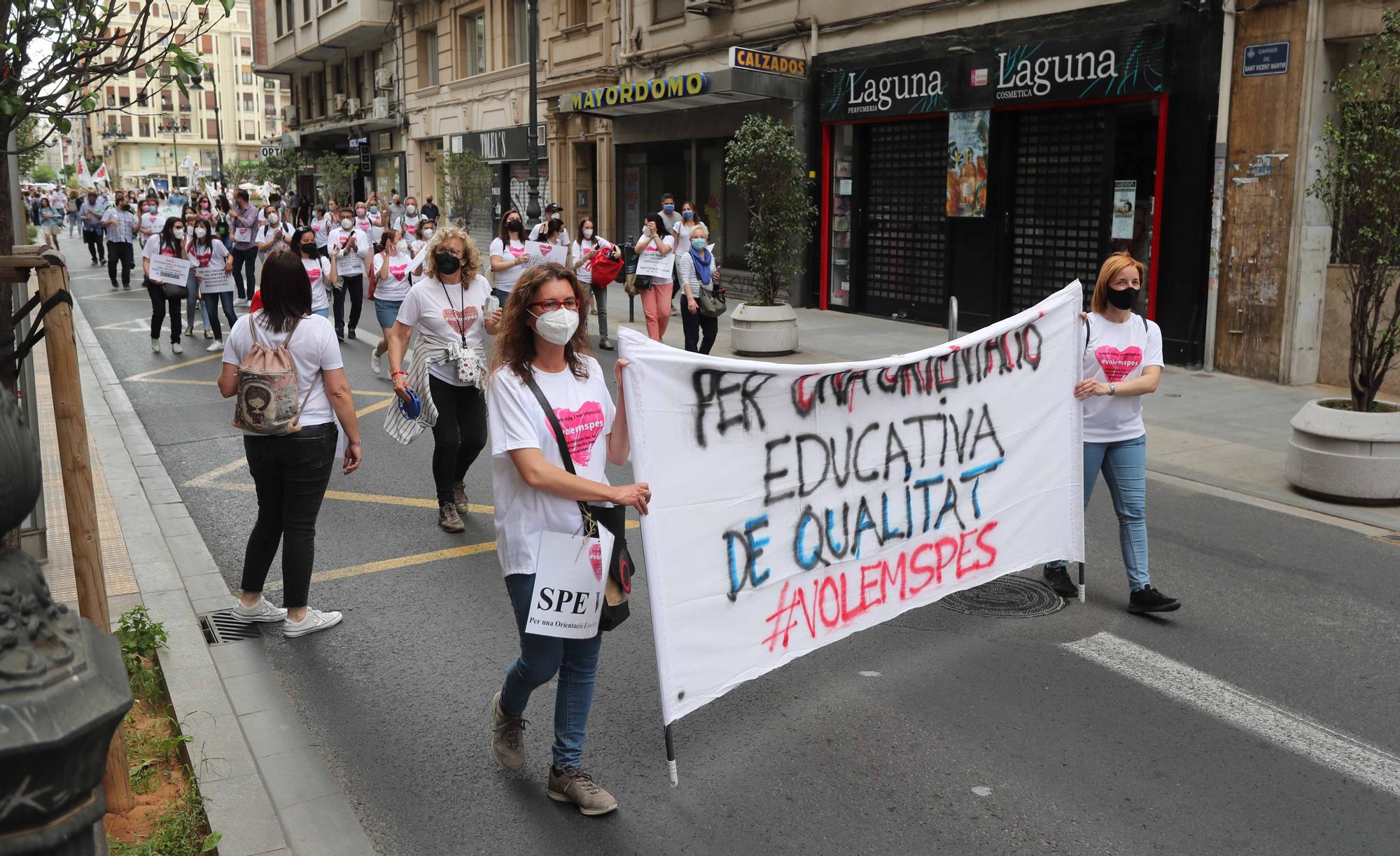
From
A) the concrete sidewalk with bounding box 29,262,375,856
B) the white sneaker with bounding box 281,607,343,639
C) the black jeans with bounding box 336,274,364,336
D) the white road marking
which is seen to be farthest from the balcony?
the white road marking

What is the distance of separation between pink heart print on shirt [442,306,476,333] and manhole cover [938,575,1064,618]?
10.7 feet

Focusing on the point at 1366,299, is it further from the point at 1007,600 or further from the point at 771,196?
the point at 771,196

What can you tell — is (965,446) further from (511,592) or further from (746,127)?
(746,127)

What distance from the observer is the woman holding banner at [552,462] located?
3.66 m

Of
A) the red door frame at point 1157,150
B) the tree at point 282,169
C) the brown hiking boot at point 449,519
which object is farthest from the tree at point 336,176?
the brown hiking boot at point 449,519

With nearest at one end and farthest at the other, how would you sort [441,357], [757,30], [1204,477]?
1. [441,357]
2. [1204,477]
3. [757,30]

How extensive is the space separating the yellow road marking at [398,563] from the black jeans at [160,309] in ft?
32.9

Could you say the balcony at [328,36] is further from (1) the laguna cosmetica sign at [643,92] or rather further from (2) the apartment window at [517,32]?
(1) the laguna cosmetica sign at [643,92]

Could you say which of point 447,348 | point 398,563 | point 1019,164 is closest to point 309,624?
point 398,563

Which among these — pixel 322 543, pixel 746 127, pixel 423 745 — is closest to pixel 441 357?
pixel 322 543

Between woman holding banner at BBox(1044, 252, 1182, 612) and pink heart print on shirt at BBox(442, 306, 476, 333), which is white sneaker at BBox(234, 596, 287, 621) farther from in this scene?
woman holding banner at BBox(1044, 252, 1182, 612)

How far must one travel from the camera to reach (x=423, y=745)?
4453 mm

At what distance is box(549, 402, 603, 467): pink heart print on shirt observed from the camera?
12.3 ft

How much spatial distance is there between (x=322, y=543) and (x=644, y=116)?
60.2 feet
